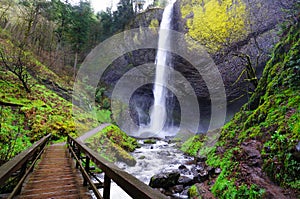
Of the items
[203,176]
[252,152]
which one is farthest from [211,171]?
[252,152]

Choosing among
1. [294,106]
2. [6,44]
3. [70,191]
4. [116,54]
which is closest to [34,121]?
[70,191]

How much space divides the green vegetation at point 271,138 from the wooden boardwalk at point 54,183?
3.92 metres

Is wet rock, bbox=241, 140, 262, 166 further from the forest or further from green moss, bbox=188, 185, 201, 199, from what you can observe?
green moss, bbox=188, 185, 201, 199

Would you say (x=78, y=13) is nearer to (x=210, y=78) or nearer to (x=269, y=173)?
(x=210, y=78)

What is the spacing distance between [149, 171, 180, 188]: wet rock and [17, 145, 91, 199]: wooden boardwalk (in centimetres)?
294

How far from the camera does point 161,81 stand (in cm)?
2602

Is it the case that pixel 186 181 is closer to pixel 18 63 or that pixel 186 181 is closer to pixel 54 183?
pixel 54 183

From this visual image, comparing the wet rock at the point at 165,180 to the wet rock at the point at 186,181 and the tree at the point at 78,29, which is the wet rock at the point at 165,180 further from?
the tree at the point at 78,29

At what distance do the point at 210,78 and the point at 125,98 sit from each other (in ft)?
40.3

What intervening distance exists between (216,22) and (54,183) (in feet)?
57.2

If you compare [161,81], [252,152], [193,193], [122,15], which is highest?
[122,15]

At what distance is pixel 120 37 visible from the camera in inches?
996

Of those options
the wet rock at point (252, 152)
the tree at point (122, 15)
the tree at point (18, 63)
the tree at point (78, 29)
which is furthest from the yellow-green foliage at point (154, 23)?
the wet rock at point (252, 152)

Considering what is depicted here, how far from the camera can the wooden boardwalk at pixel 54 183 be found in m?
3.12
